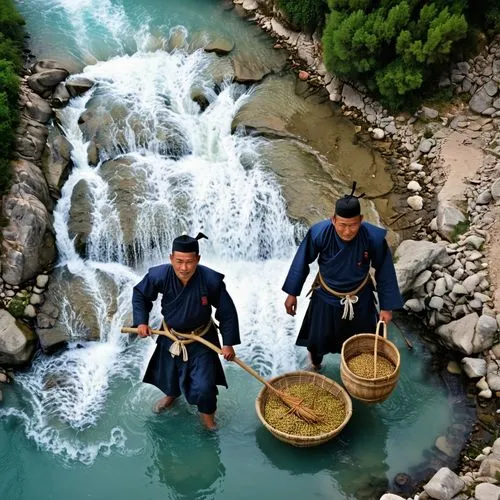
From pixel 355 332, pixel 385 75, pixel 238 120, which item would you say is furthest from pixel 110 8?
pixel 355 332

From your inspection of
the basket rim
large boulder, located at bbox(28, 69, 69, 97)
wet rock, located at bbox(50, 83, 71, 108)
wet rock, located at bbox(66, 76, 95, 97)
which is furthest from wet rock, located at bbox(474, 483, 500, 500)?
large boulder, located at bbox(28, 69, 69, 97)

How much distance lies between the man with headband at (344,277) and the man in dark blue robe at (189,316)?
0.65m

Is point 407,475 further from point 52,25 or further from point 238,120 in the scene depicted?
point 52,25

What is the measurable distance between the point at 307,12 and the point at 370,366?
636 centimetres

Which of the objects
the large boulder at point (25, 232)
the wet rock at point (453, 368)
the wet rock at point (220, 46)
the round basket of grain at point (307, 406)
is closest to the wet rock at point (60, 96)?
the large boulder at point (25, 232)

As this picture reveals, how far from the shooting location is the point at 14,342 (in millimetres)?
6238

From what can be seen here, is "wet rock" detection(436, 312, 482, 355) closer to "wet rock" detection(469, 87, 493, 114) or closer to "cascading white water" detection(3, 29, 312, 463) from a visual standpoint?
"cascading white water" detection(3, 29, 312, 463)

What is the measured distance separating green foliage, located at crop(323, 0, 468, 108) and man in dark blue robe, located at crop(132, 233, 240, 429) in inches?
191

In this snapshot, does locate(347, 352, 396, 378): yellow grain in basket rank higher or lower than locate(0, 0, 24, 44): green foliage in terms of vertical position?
higher

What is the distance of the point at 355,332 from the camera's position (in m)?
5.41

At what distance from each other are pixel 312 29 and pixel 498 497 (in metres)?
7.33

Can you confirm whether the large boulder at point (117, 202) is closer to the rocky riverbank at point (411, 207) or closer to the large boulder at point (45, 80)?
the rocky riverbank at point (411, 207)

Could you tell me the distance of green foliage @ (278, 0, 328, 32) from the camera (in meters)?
9.59

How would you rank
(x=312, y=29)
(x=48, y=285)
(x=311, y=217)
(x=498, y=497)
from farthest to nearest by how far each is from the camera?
(x=312, y=29) → (x=311, y=217) → (x=48, y=285) → (x=498, y=497)
